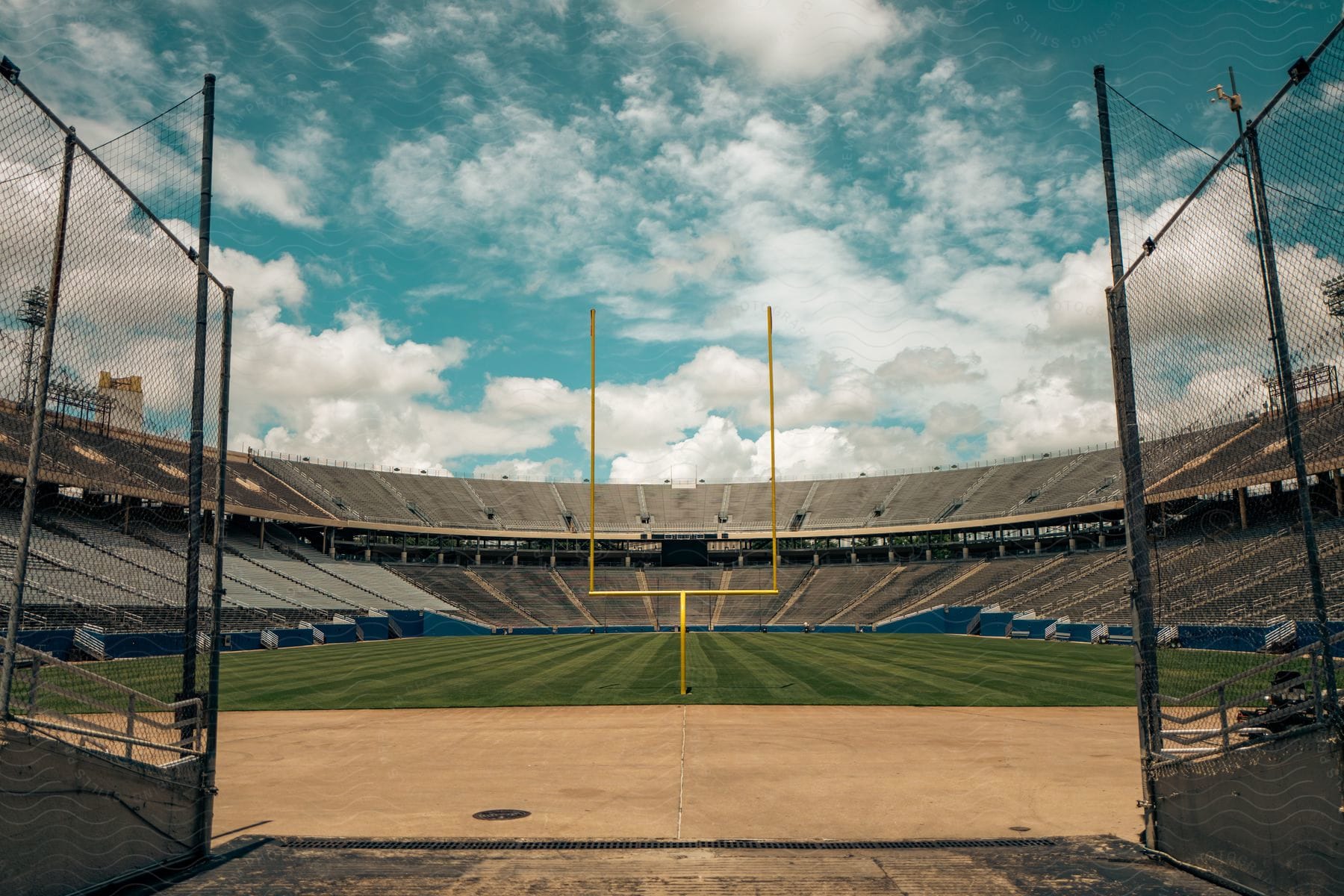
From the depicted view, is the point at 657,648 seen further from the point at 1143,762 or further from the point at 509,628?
the point at 1143,762

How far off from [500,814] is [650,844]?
6.77 feet

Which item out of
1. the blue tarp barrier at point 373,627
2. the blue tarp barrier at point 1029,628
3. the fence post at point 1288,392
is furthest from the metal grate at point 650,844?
the blue tarp barrier at point 373,627

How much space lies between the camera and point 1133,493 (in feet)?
24.7

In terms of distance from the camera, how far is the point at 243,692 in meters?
19.9

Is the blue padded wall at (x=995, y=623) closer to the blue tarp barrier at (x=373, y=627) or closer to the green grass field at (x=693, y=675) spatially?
the green grass field at (x=693, y=675)

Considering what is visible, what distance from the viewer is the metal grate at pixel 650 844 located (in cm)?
688

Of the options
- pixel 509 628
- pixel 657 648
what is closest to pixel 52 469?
pixel 657 648

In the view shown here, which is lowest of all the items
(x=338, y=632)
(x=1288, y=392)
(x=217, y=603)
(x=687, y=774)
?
(x=338, y=632)

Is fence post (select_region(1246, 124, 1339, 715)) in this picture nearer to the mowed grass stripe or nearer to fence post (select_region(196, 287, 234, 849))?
fence post (select_region(196, 287, 234, 849))

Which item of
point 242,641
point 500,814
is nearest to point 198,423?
point 500,814

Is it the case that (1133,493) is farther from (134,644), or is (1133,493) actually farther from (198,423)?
(134,644)

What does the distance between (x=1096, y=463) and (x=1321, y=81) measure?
62.9 meters

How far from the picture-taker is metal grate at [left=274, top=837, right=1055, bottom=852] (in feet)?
22.6

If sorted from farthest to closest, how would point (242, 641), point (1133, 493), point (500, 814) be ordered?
1. point (242, 641)
2. point (500, 814)
3. point (1133, 493)
